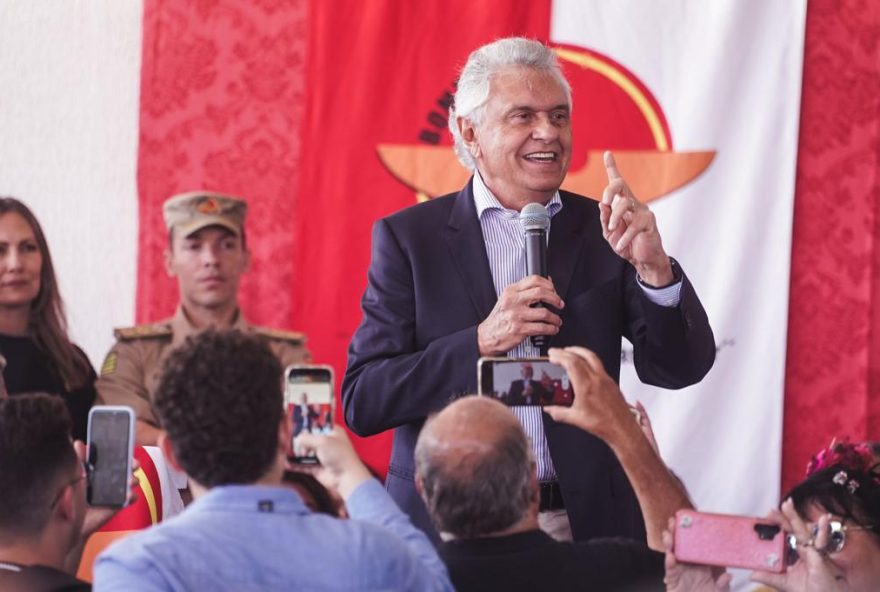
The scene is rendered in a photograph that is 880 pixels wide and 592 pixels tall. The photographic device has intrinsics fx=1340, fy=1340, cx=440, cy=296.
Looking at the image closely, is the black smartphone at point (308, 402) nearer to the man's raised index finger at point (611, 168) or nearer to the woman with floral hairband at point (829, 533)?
the woman with floral hairband at point (829, 533)

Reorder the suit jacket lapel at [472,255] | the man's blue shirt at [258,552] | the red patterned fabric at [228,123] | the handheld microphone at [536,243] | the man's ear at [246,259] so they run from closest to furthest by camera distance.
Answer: the man's blue shirt at [258,552] → the handheld microphone at [536,243] → the suit jacket lapel at [472,255] → the man's ear at [246,259] → the red patterned fabric at [228,123]

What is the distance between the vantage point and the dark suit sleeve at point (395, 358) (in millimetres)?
2664

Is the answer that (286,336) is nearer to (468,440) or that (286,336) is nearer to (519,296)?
(519,296)

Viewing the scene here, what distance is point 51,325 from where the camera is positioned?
169 inches

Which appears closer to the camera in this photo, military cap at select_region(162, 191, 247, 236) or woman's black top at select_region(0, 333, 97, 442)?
woman's black top at select_region(0, 333, 97, 442)

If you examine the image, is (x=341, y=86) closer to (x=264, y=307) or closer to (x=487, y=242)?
(x=264, y=307)

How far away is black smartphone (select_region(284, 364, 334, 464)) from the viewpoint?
6.97ft

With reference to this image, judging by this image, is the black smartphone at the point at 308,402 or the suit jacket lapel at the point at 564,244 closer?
the black smartphone at the point at 308,402

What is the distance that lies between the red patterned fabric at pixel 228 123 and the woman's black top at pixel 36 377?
3.20ft

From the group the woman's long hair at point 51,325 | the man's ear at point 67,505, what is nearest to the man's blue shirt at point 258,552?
the man's ear at point 67,505

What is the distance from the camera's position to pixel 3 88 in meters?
5.18

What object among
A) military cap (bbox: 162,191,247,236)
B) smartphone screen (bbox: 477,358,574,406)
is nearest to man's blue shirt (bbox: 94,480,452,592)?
smartphone screen (bbox: 477,358,574,406)

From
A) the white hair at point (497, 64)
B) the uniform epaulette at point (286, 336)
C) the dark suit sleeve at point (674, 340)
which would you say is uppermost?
the white hair at point (497, 64)

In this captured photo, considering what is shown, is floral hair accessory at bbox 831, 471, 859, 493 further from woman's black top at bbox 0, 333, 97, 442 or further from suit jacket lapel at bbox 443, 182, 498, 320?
woman's black top at bbox 0, 333, 97, 442
